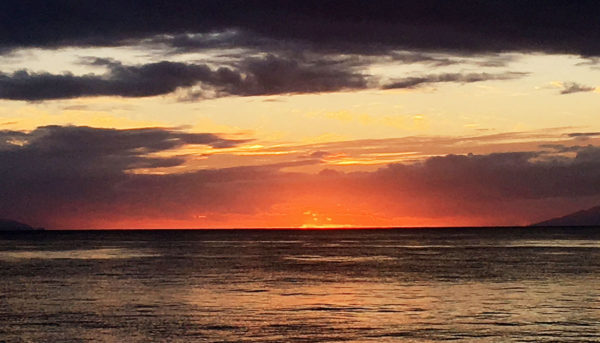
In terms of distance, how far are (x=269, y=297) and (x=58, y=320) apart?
18.8 m

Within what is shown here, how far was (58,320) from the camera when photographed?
52.4m

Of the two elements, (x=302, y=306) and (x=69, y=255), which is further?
(x=69, y=255)

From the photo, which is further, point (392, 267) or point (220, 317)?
point (392, 267)

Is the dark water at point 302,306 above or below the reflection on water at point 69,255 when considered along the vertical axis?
below

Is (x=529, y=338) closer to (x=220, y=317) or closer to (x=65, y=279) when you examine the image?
(x=220, y=317)

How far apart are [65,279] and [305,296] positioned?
32.1m

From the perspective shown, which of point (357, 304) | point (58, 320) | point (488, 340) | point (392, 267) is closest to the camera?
point (488, 340)

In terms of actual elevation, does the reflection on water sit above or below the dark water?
above

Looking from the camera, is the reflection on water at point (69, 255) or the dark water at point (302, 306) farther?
the reflection on water at point (69, 255)

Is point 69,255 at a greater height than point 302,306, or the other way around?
point 69,255

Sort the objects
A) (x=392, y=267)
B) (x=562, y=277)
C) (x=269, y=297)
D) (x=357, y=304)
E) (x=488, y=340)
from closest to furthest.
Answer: (x=488, y=340), (x=357, y=304), (x=269, y=297), (x=562, y=277), (x=392, y=267)

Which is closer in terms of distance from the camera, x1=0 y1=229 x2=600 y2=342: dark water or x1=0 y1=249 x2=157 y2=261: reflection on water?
x1=0 y1=229 x2=600 y2=342: dark water

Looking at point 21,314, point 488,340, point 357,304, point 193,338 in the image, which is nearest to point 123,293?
point 21,314

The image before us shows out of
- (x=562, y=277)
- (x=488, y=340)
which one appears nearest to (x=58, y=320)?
(x=488, y=340)
